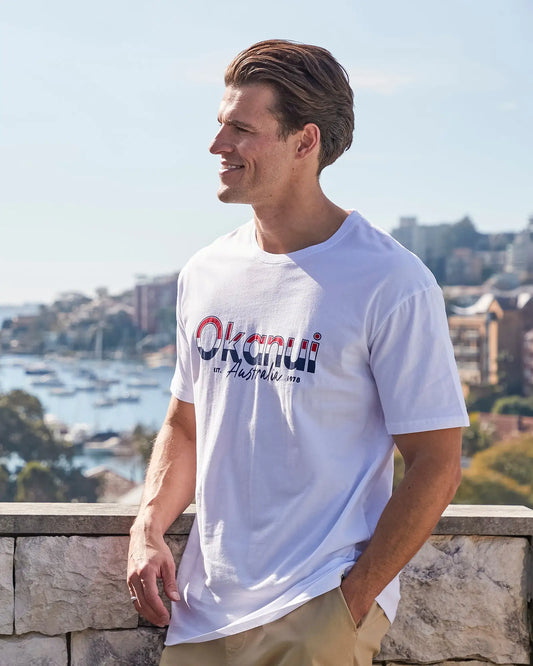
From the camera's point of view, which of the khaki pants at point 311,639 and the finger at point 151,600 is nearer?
the khaki pants at point 311,639

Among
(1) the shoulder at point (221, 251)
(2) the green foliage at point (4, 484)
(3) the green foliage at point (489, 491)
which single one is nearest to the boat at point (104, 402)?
(2) the green foliage at point (4, 484)

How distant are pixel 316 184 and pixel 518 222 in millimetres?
73196

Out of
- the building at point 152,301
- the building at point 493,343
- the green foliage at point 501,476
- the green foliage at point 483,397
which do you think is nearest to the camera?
the green foliage at point 501,476

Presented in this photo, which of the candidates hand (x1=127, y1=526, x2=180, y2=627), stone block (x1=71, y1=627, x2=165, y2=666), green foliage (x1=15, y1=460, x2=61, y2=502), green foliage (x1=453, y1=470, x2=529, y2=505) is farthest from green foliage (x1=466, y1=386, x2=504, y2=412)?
hand (x1=127, y1=526, x2=180, y2=627)

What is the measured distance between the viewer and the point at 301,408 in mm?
1587

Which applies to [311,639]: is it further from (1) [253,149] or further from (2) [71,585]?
(1) [253,149]

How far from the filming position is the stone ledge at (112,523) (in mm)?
2000

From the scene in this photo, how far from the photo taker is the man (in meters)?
1.55

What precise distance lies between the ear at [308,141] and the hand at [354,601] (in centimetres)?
69

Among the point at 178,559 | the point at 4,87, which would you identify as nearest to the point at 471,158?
the point at 4,87

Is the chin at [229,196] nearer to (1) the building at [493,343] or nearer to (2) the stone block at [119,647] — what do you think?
(2) the stone block at [119,647]

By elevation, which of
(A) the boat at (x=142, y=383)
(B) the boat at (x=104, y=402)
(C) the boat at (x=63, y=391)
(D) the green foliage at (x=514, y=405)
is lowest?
(B) the boat at (x=104, y=402)

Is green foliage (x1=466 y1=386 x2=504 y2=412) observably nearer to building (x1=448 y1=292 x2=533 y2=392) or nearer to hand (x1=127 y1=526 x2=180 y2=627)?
building (x1=448 y1=292 x2=533 y2=392)

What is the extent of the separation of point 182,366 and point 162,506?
0.83 ft
